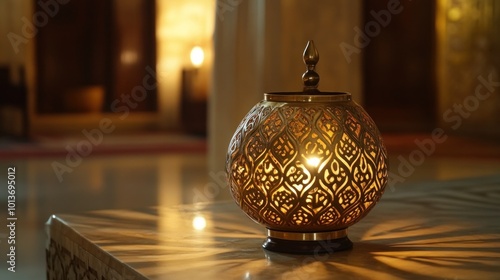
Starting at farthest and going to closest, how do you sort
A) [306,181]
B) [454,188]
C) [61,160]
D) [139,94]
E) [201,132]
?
[139,94] → [201,132] → [61,160] → [454,188] → [306,181]

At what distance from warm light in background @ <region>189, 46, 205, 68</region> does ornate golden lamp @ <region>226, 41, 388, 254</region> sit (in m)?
7.18

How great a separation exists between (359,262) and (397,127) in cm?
768

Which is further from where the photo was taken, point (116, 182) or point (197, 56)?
point (197, 56)

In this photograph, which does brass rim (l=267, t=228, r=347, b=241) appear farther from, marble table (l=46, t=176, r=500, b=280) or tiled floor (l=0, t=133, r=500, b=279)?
tiled floor (l=0, t=133, r=500, b=279)

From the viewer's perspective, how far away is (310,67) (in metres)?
1.65

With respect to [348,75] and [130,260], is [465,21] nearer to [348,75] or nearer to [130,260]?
[348,75]

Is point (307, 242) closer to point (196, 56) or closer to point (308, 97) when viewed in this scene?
point (308, 97)

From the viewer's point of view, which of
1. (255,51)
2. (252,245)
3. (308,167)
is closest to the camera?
(308,167)

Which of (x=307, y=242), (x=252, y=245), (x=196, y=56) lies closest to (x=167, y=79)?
(x=196, y=56)

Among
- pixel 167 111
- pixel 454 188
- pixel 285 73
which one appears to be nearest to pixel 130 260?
pixel 454 188

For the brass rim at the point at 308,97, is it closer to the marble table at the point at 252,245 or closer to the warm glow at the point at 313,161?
the warm glow at the point at 313,161

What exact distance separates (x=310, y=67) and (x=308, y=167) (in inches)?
7.9

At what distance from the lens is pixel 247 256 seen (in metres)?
1.62

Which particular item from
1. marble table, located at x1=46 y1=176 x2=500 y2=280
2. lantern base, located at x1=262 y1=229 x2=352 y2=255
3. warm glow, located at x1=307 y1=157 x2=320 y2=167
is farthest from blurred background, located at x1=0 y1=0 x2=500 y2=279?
warm glow, located at x1=307 y1=157 x2=320 y2=167
